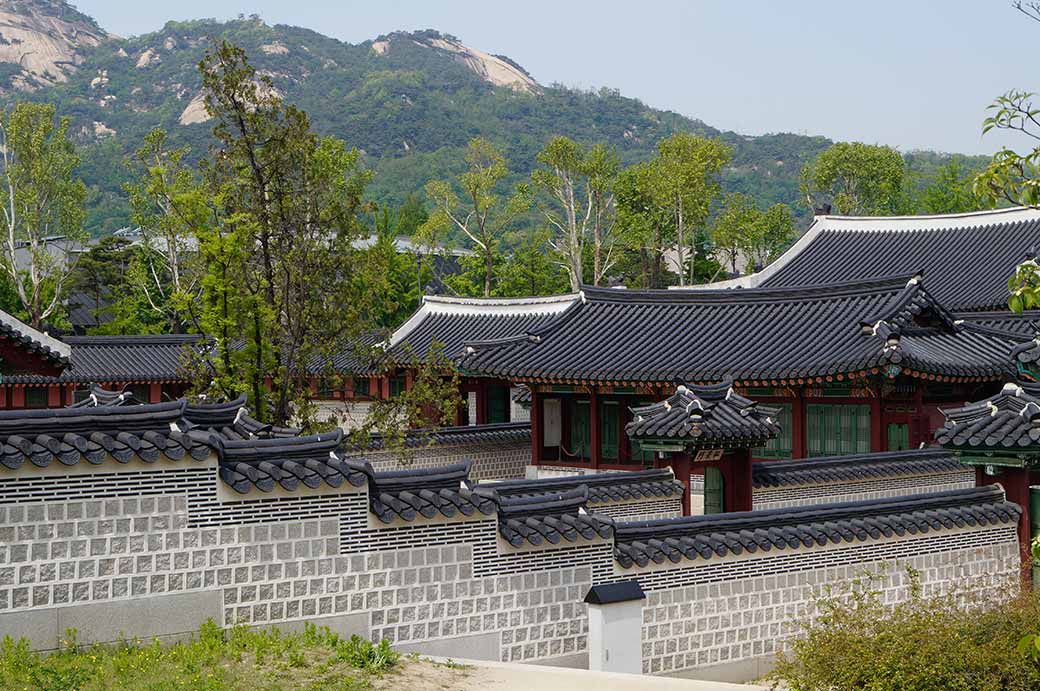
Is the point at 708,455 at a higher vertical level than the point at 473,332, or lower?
lower

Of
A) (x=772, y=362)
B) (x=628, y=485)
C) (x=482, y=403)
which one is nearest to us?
(x=628, y=485)

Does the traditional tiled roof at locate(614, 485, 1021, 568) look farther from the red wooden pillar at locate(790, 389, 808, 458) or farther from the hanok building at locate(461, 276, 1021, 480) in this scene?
the red wooden pillar at locate(790, 389, 808, 458)

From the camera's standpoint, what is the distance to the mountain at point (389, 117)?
457 ft

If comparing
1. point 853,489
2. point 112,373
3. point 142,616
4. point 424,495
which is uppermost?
point 424,495

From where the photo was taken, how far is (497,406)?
1499 inches

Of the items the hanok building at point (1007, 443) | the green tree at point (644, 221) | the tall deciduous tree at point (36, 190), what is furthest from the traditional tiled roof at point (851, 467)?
the green tree at point (644, 221)

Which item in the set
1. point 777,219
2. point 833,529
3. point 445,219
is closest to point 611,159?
point 445,219

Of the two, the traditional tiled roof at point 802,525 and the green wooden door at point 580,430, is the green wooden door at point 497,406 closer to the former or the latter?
the green wooden door at point 580,430

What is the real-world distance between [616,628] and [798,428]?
14429mm

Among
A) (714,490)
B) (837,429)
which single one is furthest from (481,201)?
(714,490)

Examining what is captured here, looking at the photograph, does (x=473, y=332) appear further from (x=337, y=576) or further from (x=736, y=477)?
(x=337, y=576)

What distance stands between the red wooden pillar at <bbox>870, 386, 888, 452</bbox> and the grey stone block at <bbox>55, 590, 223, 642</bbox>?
16818mm

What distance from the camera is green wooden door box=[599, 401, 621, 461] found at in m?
26.8

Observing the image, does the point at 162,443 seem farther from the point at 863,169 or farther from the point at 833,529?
the point at 863,169
